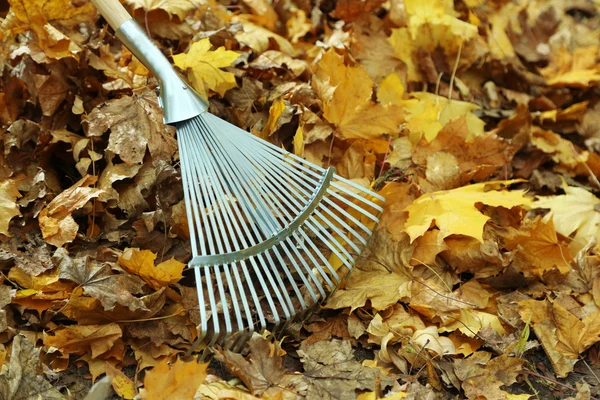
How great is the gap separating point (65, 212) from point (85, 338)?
1.20 ft

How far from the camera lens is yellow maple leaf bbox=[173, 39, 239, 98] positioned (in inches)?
76.8

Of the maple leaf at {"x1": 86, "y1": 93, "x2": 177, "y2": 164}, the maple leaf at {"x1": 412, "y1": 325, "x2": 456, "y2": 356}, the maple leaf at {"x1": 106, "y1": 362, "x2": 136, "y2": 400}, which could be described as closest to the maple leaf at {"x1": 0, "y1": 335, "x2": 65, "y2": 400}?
the maple leaf at {"x1": 106, "y1": 362, "x2": 136, "y2": 400}

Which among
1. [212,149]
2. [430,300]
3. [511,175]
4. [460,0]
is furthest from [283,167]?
[460,0]

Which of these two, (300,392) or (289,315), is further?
(289,315)

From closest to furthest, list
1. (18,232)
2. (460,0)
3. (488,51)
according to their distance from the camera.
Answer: (18,232) < (488,51) < (460,0)

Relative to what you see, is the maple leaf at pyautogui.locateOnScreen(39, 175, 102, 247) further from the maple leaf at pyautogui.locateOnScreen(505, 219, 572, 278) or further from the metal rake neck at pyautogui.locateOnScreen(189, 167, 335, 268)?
the maple leaf at pyautogui.locateOnScreen(505, 219, 572, 278)

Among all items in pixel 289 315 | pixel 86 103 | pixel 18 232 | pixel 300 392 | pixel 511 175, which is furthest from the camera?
pixel 511 175

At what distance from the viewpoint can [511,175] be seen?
2.25 meters

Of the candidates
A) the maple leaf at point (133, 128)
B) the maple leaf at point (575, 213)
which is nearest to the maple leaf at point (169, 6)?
the maple leaf at point (133, 128)

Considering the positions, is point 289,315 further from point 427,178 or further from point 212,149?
point 427,178

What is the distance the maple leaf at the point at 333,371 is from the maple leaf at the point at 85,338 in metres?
0.45

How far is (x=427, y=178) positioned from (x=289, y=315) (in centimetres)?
64

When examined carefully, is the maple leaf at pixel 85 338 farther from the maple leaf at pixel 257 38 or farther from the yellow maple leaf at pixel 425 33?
the yellow maple leaf at pixel 425 33

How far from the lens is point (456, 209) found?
186 cm
